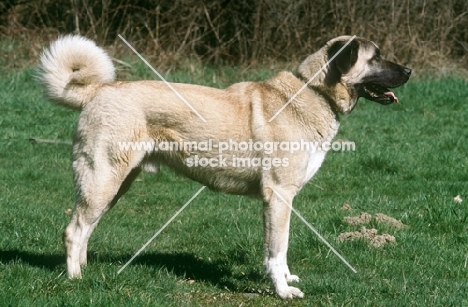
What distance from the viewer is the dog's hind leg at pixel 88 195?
462cm

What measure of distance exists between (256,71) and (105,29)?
2.76m

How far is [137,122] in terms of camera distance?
462cm

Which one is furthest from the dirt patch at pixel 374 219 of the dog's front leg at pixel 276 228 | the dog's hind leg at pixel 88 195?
the dog's hind leg at pixel 88 195

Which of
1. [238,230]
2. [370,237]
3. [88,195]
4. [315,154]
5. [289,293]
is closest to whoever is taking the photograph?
[289,293]

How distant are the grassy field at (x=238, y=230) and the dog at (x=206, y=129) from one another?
35 cm

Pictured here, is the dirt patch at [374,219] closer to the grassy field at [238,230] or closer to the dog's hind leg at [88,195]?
the grassy field at [238,230]

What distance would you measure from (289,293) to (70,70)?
6.77 ft

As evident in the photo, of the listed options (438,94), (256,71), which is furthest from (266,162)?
(256,71)

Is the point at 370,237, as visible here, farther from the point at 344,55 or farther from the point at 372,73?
the point at 344,55

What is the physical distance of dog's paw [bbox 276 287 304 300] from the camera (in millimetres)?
4500

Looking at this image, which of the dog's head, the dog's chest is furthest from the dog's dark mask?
the dog's chest

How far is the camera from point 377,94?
17.1 feet

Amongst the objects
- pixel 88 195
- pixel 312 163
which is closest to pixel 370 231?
pixel 312 163

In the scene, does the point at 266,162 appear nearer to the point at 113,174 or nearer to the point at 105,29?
the point at 113,174
